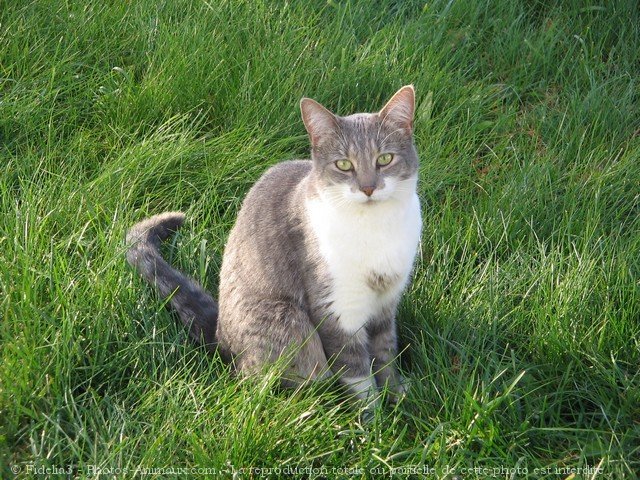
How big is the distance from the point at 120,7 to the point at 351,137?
2278 millimetres

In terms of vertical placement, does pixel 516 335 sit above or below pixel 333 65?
below

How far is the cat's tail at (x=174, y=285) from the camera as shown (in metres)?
3.52

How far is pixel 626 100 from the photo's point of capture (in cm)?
467

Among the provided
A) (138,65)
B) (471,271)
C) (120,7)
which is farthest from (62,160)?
(471,271)

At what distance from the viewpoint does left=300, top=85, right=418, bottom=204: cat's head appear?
3270 mm

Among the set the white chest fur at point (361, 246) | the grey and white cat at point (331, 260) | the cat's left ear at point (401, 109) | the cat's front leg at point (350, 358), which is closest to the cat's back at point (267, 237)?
the grey and white cat at point (331, 260)

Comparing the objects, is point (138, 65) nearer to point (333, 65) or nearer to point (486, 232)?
→ point (333, 65)

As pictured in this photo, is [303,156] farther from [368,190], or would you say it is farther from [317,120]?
[368,190]

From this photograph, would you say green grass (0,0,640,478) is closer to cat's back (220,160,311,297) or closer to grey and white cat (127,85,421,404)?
grey and white cat (127,85,421,404)

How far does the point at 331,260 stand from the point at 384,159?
0.47 metres

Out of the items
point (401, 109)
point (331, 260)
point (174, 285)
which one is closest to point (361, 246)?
point (331, 260)

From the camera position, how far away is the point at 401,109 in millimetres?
3363

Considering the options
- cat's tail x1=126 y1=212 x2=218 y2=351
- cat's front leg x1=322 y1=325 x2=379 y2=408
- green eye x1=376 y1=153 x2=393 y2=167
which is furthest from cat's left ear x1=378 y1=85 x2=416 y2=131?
cat's tail x1=126 y1=212 x2=218 y2=351

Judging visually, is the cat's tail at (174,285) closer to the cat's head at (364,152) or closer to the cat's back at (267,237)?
the cat's back at (267,237)
